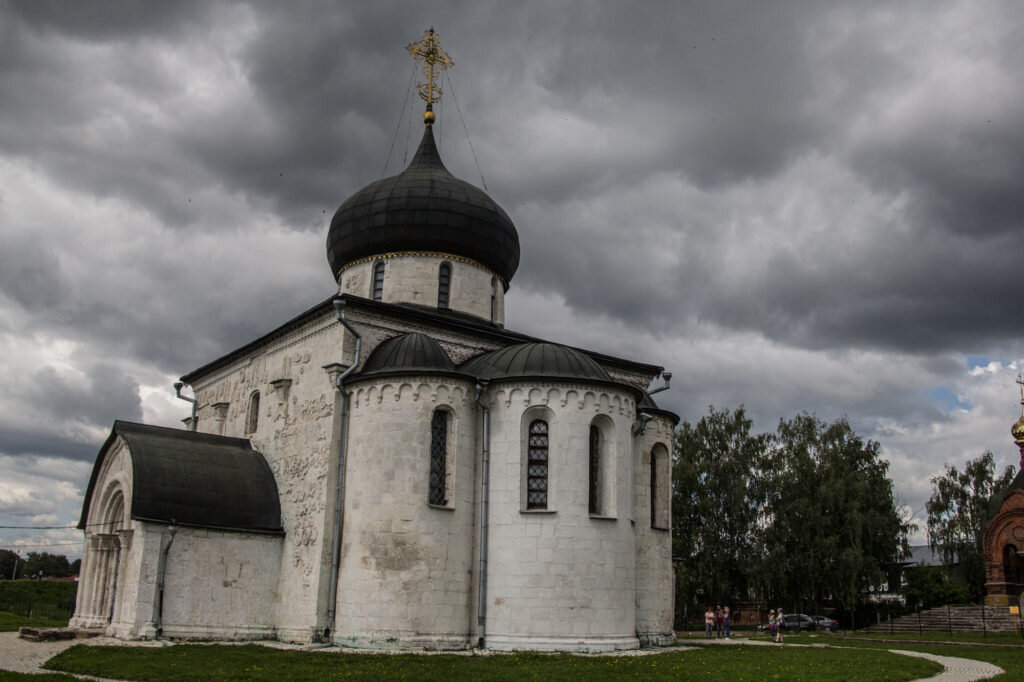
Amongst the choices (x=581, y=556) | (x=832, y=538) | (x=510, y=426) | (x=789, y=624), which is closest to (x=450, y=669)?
(x=581, y=556)

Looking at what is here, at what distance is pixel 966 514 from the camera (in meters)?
39.5

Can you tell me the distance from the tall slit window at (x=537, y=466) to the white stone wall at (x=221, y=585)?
237 inches

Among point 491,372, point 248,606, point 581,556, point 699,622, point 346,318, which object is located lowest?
point 699,622

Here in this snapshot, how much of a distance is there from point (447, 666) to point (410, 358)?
701 cm

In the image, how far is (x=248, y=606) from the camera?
61.5ft

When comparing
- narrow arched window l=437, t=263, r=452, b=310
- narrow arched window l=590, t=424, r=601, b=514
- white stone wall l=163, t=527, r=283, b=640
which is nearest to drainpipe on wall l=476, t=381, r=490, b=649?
narrow arched window l=590, t=424, r=601, b=514

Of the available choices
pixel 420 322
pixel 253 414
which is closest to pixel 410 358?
pixel 420 322

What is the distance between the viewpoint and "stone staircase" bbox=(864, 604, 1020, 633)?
32.1 m

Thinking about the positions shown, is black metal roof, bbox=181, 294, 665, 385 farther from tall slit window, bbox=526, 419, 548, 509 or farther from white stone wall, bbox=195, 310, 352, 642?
tall slit window, bbox=526, 419, 548, 509

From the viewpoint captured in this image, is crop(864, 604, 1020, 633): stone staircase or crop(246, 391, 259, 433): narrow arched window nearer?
crop(246, 391, 259, 433): narrow arched window

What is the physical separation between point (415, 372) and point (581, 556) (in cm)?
504

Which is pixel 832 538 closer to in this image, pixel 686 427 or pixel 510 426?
pixel 686 427

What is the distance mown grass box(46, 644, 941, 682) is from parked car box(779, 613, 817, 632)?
1904cm

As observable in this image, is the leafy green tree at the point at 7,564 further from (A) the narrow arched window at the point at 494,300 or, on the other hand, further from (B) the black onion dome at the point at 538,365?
(B) the black onion dome at the point at 538,365
